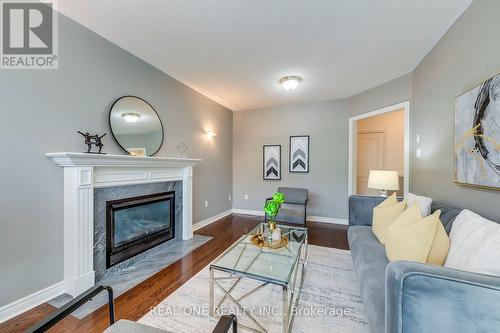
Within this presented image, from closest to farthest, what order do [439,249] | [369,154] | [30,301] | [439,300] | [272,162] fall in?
[439,300]
[439,249]
[30,301]
[272,162]
[369,154]

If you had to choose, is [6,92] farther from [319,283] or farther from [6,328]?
[319,283]

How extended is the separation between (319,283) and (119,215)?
90.0 inches

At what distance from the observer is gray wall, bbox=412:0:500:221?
1501 mm

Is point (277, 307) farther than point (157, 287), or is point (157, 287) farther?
point (157, 287)

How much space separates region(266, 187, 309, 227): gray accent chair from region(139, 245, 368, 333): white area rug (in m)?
1.33

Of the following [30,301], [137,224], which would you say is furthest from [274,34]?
[30,301]

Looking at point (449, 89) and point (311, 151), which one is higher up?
point (449, 89)

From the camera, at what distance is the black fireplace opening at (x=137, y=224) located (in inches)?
87.9

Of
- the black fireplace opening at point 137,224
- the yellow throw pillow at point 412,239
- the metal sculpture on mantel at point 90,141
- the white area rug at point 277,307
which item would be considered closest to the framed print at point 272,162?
the black fireplace opening at point 137,224

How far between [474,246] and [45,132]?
3126 mm

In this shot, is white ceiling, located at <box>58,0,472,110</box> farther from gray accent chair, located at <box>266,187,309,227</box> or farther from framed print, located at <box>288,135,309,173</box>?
gray accent chair, located at <box>266,187,309,227</box>

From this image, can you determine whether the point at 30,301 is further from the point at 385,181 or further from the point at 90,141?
the point at 385,181

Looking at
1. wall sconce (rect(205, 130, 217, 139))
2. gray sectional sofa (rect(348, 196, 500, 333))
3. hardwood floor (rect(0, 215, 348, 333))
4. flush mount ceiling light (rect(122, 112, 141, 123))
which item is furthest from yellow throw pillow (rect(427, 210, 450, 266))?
wall sconce (rect(205, 130, 217, 139))

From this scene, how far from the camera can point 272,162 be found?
4738 mm
